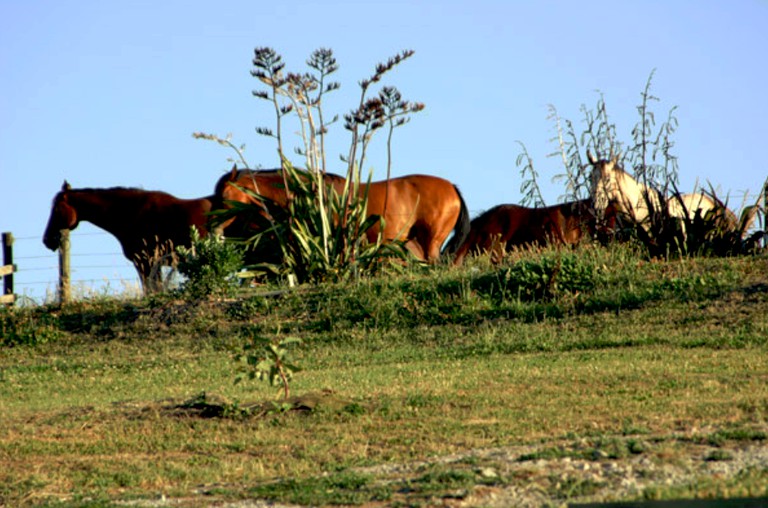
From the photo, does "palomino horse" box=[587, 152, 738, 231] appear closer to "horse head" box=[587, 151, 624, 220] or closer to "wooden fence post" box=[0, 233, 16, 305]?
"horse head" box=[587, 151, 624, 220]

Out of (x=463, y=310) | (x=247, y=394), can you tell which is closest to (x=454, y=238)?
(x=463, y=310)

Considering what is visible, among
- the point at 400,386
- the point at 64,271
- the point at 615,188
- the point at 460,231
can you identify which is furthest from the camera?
the point at 460,231

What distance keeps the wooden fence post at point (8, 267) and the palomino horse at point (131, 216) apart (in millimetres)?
646

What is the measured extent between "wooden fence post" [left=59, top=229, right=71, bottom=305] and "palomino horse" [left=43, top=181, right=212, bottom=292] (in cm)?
271

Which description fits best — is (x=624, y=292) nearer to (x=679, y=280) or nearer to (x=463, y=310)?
(x=679, y=280)

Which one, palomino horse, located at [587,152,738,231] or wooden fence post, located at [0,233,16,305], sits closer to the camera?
palomino horse, located at [587,152,738,231]

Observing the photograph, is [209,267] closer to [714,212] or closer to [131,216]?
→ [131,216]

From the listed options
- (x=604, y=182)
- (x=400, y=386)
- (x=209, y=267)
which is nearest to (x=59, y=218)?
(x=209, y=267)

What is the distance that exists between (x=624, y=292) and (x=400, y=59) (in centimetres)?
522

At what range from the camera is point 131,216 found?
21016 mm

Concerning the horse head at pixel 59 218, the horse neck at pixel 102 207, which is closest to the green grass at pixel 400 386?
the horse head at pixel 59 218

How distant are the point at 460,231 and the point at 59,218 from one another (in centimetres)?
737

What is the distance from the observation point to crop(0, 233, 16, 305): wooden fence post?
20.1 meters

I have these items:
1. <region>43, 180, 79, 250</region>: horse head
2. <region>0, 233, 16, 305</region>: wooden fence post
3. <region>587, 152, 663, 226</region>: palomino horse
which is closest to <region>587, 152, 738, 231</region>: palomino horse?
<region>587, 152, 663, 226</region>: palomino horse
